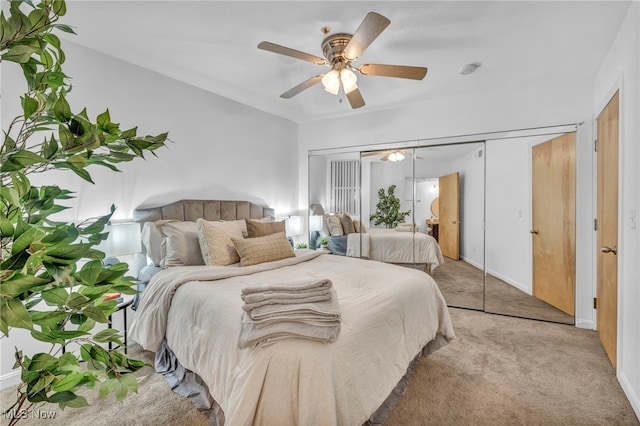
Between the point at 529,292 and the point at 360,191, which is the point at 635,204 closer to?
the point at 529,292

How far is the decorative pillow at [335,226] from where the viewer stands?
4402 mm

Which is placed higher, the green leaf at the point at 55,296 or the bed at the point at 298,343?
the green leaf at the point at 55,296

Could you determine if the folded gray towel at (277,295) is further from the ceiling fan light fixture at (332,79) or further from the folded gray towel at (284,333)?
the ceiling fan light fixture at (332,79)

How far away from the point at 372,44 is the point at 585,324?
3.42m

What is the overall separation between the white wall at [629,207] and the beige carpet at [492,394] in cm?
21

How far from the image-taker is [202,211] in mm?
3262

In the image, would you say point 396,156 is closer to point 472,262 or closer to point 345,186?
point 345,186

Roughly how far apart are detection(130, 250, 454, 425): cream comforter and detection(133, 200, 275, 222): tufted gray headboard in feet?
2.58

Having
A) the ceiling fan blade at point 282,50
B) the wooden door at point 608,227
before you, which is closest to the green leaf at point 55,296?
the ceiling fan blade at point 282,50

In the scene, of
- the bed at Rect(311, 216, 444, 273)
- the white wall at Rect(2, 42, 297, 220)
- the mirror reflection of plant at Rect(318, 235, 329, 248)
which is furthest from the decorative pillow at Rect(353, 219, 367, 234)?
the white wall at Rect(2, 42, 297, 220)

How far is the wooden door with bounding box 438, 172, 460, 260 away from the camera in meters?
3.75

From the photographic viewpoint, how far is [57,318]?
516mm

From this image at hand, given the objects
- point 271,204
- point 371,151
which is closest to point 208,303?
point 271,204

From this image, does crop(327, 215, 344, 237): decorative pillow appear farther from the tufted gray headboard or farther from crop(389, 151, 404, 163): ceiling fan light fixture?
crop(389, 151, 404, 163): ceiling fan light fixture
